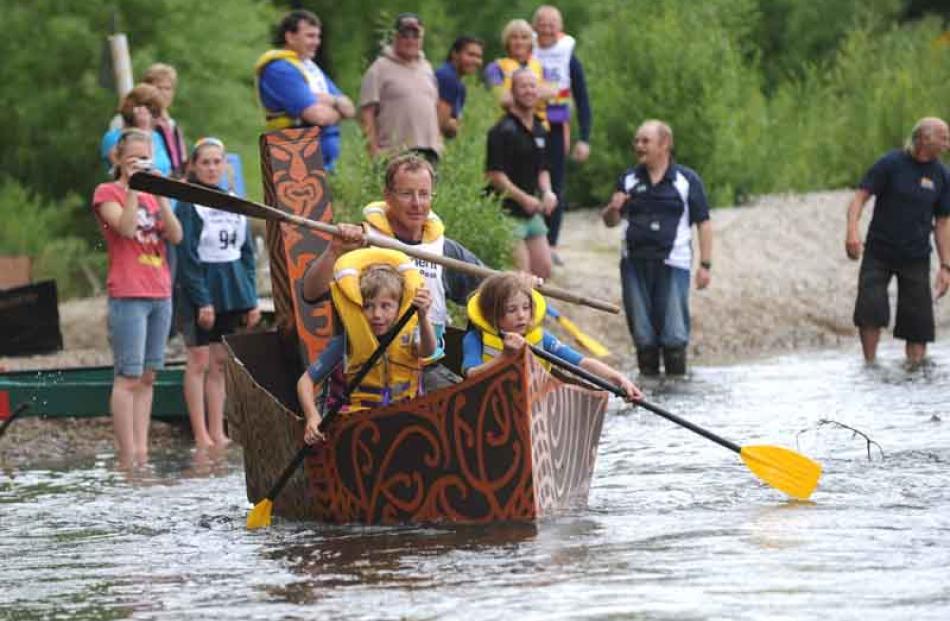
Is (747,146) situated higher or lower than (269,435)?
higher

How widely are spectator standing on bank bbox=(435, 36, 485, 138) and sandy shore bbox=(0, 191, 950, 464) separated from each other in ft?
5.96

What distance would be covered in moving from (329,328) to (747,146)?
42.8ft

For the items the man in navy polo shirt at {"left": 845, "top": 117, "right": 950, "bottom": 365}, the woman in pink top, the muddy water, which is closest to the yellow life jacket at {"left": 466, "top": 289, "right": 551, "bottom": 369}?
the muddy water

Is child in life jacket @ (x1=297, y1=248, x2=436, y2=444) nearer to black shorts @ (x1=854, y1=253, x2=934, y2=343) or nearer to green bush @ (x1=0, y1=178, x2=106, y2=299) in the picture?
black shorts @ (x1=854, y1=253, x2=934, y2=343)

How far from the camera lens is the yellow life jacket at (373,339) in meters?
9.80

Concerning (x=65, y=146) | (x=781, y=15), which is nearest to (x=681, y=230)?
(x=65, y=146)

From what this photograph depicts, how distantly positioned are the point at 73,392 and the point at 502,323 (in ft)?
14.7

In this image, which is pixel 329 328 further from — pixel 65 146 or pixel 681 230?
pixel 65 146

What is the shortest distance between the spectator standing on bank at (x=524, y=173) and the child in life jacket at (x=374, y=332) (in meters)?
6.54

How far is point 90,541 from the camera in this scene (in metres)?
10.2

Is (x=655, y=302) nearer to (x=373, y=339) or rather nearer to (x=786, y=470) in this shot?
(x=786, y=470)

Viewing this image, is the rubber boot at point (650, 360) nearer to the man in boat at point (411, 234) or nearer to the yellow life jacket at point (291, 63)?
the yellow life jacket at point (291, 63)

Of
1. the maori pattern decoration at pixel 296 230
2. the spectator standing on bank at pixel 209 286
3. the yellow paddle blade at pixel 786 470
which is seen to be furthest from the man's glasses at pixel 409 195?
the spectator standing on bank at pixel 209 286

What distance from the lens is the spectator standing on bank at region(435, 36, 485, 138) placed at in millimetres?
17266
